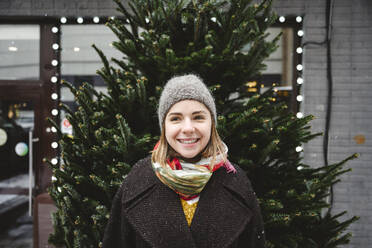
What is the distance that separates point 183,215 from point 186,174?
24cm

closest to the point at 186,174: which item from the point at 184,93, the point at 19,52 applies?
the point at 184,93

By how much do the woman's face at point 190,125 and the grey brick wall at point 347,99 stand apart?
332cm

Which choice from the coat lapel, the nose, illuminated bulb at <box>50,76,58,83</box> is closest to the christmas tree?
the coat lapel

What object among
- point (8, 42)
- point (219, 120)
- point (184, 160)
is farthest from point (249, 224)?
point (8, 42)

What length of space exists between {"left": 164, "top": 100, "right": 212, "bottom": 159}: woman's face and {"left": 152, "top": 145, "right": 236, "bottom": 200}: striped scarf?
3.5 inches

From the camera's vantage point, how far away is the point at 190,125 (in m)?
1.54

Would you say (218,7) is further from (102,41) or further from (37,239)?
(37,239)

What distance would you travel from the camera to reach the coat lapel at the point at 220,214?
60.8 inches

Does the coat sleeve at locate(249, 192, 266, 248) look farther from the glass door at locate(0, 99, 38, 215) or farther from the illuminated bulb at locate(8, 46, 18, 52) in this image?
the illuminated bulb at locate(8, 46, 18, 52)

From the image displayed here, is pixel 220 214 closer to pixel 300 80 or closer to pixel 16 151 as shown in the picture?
pixel 300 80

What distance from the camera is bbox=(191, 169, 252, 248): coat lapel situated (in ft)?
5.07

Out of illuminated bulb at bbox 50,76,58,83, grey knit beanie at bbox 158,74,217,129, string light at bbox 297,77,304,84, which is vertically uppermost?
illuminated bulb at bbox 50,76,58,83

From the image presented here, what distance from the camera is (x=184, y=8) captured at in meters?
2.18

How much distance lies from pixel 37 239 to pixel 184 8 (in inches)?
145
